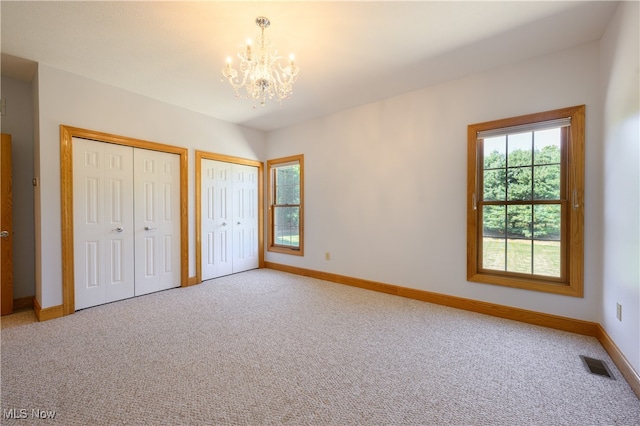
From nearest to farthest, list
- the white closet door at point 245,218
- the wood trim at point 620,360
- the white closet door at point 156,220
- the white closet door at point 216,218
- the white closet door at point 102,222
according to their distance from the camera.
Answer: the wood trim at point 620,360
the white closet door at point 102,222
the white closet door at point 156,220
the white closet door at point 216,218
the white closet door at point 245,218

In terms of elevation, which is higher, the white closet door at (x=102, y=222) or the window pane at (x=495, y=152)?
the window pane at (x=495, y=152)

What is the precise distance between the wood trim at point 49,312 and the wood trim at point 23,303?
0.41 metres

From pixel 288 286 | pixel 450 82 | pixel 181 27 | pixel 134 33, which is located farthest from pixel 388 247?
pixel 134 33

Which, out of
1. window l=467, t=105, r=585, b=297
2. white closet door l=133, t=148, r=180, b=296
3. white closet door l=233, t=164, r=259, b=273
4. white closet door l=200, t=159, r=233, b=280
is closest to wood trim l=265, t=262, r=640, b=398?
window l=467, t=105, r=585, b=297

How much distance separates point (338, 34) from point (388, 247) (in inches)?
102

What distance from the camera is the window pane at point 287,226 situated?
4.91 m

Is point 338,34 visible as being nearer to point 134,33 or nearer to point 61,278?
point 134,33

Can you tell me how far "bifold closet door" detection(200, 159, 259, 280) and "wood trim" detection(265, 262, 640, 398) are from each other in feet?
6.08

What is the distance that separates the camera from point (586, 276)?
8.07 feet

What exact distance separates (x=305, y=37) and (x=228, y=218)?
3175 mm

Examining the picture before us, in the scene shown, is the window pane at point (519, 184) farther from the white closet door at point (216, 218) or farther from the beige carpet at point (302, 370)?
the white closet door at point (216, 218)

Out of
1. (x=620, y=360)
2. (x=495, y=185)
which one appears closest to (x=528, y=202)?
(x=495, y=185)

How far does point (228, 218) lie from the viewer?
15.3 feet

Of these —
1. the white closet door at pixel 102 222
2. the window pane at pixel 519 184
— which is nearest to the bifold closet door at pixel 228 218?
the white closet door at pixel 102 222
